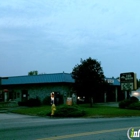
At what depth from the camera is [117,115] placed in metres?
28.0

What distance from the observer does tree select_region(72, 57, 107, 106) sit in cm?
3794

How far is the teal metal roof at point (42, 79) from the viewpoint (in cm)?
4637

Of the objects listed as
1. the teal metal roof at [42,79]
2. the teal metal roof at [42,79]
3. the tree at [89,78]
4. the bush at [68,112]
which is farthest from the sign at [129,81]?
the bush at [68,112]

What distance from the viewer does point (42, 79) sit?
48.1m

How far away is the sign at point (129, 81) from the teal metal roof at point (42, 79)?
992 centimetres

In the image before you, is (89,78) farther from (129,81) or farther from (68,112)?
(68,112)

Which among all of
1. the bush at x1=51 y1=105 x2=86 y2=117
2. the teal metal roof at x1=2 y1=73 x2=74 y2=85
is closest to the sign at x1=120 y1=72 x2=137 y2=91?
the teal metal roof at x1=2 y1=73 x2=74 y2=85

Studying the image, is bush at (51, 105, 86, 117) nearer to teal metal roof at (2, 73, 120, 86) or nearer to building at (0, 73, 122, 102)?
building at (0, 73, 122, 102)

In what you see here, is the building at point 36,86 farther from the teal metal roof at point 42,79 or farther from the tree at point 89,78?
the tree at point 89,78

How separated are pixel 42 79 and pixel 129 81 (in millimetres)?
15265

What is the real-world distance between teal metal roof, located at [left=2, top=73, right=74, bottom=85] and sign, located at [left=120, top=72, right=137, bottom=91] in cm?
992

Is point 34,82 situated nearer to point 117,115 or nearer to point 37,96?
point 37,96

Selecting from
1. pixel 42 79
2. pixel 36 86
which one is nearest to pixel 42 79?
pixel 42 79

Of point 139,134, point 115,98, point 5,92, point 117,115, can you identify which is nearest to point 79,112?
point 117,115
